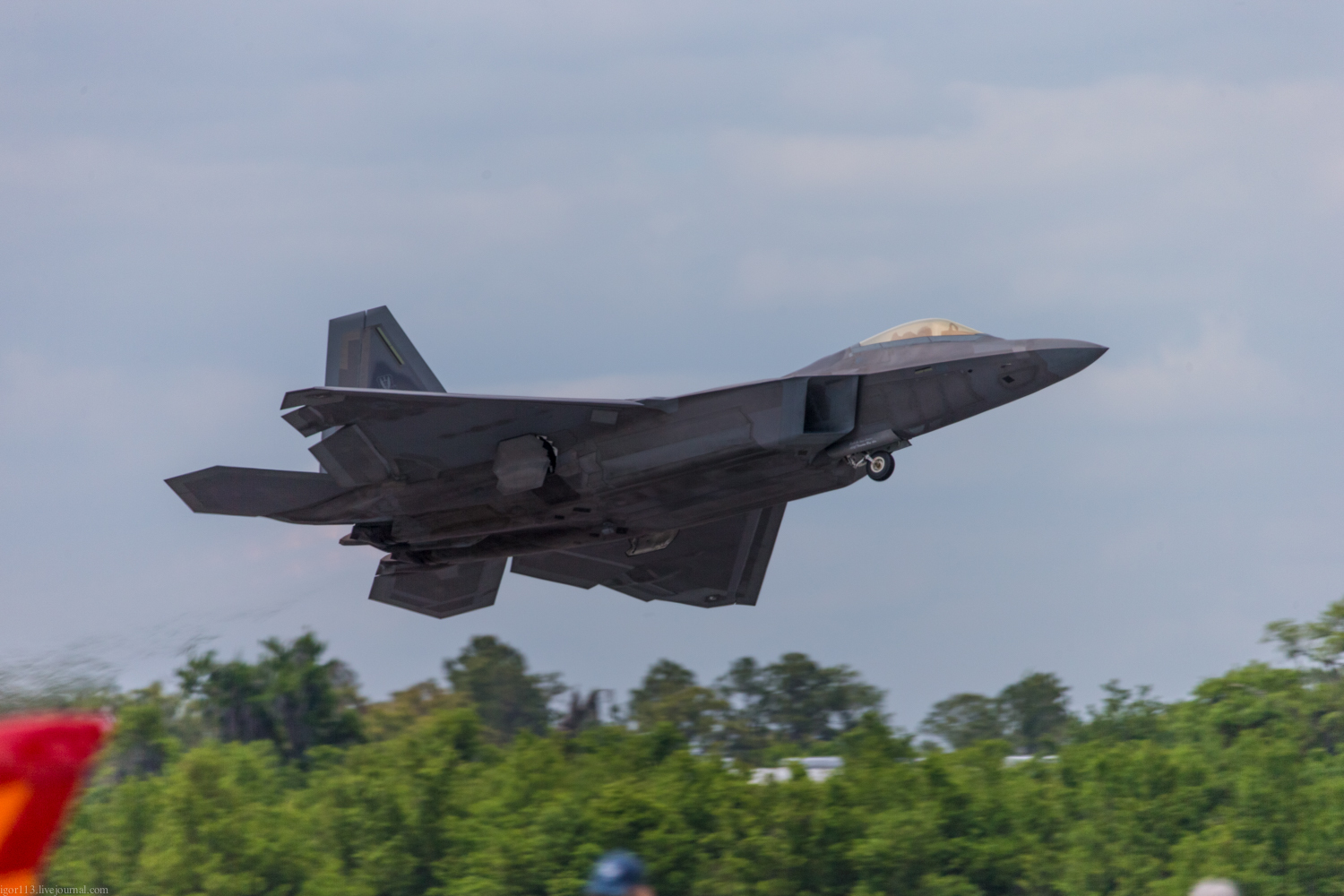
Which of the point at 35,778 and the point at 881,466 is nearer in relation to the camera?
the point at 35,778

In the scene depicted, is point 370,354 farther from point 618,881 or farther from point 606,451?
point 618,881

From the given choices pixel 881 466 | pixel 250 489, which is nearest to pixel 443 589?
pixel 250 489

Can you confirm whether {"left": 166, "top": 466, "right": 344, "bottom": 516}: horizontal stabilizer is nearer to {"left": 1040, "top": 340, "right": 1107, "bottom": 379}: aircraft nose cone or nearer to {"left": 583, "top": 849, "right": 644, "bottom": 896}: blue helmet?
{"left": 1040, "top": 340, "right": 1107, "bottom": 379}: aircraft nose cone

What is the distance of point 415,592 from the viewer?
2289cm

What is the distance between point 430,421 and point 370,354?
200 inches

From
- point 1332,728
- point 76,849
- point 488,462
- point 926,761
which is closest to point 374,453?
point 488,462

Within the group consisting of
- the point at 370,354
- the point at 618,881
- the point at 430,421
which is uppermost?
the point at 370,354

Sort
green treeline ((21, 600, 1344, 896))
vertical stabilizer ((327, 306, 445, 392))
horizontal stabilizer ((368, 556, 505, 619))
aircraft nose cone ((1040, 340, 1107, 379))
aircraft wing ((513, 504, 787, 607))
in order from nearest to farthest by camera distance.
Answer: aircraft nose cone ((1040, 340, 1107, 379)) < vertical stabilizer ((327, 306, 445, 392)) < horizontal stabilizer ((368, 556, 505, 619)) < aircraft wing ((513, 504, 787, 607)) < green treeline ((21, 600, 1344, 896))

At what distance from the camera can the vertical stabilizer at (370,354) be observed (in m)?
22.2

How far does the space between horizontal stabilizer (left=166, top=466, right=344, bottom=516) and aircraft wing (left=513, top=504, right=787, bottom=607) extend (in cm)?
494

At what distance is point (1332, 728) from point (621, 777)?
1983 centimetres

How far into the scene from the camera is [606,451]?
57.9 ft

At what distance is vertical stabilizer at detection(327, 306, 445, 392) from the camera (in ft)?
73.0

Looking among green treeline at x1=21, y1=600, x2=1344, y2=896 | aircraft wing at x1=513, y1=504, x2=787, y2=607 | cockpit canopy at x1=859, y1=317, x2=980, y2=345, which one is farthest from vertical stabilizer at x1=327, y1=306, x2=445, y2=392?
green treeline at x1=21, y1=600, x2=1344, y2=896
